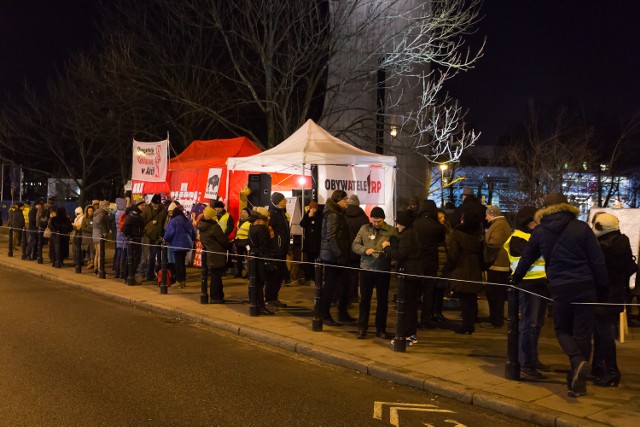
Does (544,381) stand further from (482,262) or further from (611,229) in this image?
(482,262)

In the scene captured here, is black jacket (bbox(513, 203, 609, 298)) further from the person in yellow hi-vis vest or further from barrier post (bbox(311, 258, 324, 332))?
barrier post (bbox(311, 258, 324, 332))

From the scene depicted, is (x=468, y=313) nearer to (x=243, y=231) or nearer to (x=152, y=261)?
(x=243, y=231)

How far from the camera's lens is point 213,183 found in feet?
52.5

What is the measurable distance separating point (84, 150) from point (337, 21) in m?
25.0

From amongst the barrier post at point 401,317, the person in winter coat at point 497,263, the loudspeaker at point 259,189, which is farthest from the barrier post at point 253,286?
the loudspeaker at point 259,189

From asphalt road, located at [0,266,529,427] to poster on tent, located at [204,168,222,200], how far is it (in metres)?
6.69

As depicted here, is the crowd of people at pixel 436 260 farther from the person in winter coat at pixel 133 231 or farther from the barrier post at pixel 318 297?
the barrier post at pixel 318 297

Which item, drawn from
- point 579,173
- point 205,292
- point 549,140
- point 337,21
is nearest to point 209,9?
point 337,21

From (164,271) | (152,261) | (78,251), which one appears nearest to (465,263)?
(164,271)

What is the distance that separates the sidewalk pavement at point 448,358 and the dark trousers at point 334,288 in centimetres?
37

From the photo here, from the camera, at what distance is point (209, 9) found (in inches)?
845

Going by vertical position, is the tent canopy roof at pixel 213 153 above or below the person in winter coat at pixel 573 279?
above

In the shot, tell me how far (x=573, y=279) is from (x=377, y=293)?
3046mm

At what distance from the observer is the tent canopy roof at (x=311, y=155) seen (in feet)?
41.5
